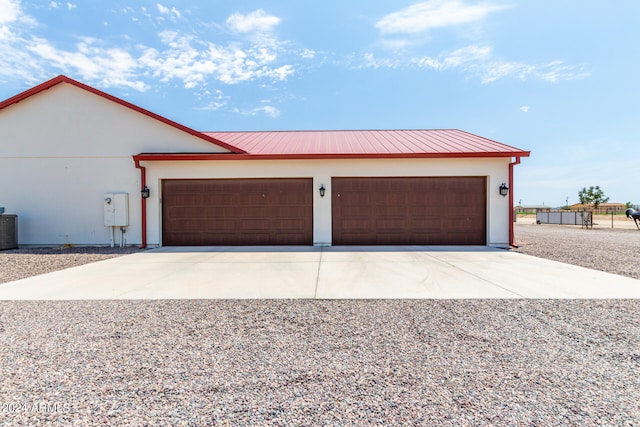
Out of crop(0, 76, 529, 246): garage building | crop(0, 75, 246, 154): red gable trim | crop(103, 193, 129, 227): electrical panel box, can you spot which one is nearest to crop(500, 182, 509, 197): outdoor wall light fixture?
crop(0, 76, 529, 246): garage building

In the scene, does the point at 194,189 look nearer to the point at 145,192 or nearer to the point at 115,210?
the point at 145,192

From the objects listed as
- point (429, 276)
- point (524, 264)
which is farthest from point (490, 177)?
point (429, 276)

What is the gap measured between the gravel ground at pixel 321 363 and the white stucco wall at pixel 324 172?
5867 millimetres

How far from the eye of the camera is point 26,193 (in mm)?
9672

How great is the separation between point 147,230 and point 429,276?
8761mm

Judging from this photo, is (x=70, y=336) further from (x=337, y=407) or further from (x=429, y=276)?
(x=429, y=276)

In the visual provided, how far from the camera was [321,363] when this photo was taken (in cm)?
246

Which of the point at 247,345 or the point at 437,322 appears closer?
the point at 247,345

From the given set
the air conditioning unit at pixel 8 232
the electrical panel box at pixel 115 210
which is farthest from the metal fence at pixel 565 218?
the air conditioning unit at pixel 8 232

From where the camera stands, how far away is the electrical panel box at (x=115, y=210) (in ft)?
30.9

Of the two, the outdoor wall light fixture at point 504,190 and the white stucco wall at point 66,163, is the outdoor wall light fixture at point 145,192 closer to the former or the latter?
the white stucco wall at point 66,163

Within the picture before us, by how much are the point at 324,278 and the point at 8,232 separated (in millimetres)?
10546

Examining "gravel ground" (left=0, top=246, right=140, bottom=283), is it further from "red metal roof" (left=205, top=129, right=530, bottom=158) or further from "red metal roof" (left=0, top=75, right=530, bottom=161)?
"red metal roof" (left=205, top=129, right=530, bottom=158)

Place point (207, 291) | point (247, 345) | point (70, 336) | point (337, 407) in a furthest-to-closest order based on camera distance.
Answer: point (207, 291), point (70, 336), point (247, 345), point (337, 407)
